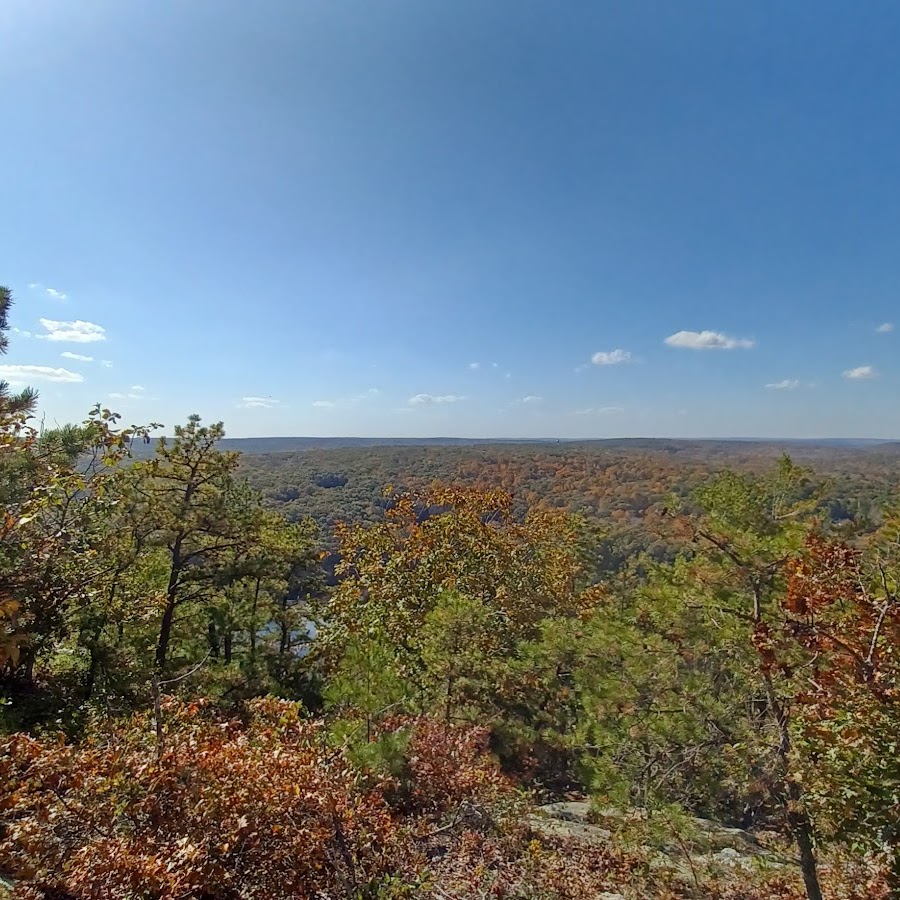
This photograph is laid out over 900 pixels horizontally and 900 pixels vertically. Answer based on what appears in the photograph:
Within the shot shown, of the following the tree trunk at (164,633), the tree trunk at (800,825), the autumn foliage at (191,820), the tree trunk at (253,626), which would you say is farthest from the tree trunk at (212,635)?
the tree trunk at (800,825)

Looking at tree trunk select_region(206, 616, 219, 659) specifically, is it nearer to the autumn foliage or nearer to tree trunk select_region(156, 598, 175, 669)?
tree trunk select_region(156, 598, 175, 669)

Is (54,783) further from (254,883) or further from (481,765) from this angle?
(481,765)

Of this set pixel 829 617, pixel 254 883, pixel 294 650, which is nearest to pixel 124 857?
pixel 254 883

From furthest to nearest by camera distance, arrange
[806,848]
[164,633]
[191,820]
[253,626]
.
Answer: [253,626]
[164,633]
[806,848]
[191,820]

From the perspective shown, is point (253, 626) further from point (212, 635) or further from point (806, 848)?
point (806, 848)

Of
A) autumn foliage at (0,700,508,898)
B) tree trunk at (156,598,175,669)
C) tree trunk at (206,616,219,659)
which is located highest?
autumn foliage at (0,700,508,898)

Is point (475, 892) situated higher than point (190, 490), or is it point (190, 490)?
point (190, 490)

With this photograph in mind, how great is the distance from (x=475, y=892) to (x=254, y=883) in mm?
1996

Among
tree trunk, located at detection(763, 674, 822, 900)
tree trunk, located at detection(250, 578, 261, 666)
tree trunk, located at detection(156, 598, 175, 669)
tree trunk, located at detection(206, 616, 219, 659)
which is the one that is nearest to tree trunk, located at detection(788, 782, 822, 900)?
tree trunk, located at detection(763, 674, 822, 900)

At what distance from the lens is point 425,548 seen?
47.6 ft

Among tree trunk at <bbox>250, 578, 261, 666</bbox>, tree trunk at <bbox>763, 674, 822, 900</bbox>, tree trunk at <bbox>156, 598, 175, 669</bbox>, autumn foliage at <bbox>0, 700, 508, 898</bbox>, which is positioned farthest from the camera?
tree trunk at <bbox>250, 578, 261, 666</bbox>

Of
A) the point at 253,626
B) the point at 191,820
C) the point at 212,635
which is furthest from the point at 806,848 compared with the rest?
the point at 212,635

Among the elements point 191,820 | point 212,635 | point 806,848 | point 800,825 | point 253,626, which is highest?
point 191,820

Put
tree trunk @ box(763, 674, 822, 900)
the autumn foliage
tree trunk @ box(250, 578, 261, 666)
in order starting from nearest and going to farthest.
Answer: the autumn foliage, tree trunk @ box(763, 674, 822, 900), tree trunk @ box(250, 578, 261, 666)
